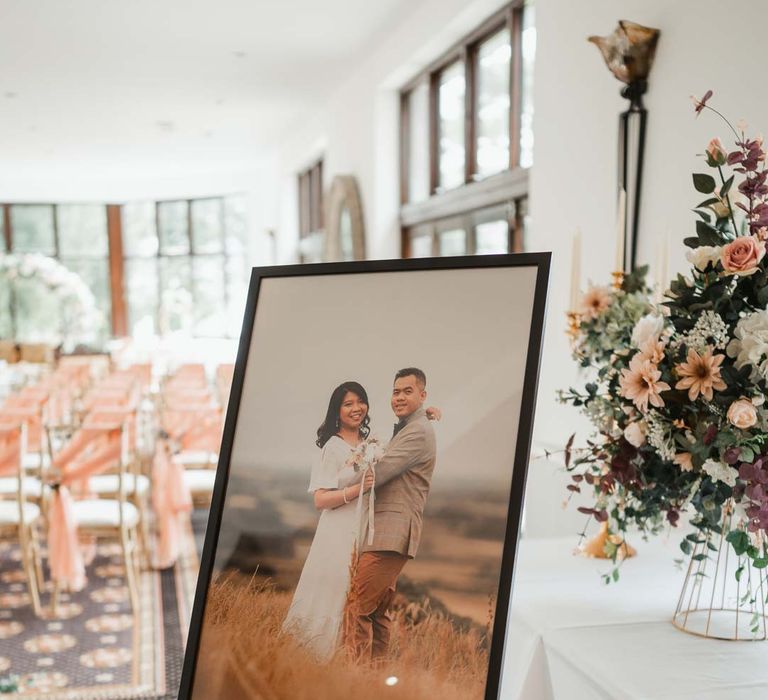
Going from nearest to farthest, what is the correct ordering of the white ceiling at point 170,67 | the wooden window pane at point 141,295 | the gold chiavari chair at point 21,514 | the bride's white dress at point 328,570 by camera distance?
1. the bride's white dress at point 328,570
2. the gold chiavari chair at point 21,514
3. the white ceiling at point 170,67
4. the wooden window pane at point 141,295

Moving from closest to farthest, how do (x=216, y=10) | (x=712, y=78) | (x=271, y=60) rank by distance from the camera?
1. (x=712, y=78)
2. (x=216, y=10)
3. (x=271, y=60)

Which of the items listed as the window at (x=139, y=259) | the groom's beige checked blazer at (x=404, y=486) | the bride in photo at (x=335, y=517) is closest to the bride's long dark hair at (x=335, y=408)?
the bride in photo at (x=335, y=517)

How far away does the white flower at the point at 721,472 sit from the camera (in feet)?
4.22

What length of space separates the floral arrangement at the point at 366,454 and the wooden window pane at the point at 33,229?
54.1 ft

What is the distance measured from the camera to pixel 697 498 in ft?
4.68

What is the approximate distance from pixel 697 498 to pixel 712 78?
1708 millimetres

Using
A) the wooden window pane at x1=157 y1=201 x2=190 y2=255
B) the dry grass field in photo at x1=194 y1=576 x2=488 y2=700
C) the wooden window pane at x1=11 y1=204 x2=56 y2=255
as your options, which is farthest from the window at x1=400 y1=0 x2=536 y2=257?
the wooden window pane at x1=11 y1=204 x2=56 y2=255

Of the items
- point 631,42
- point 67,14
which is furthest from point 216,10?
point 631,42

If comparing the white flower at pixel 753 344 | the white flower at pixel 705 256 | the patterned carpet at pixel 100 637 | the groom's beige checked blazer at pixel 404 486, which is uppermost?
the white flower at pixel 705 256

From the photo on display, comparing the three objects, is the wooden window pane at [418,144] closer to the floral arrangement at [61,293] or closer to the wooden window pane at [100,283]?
the floral arrangement at [61,293]

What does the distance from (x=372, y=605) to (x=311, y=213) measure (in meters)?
10.5

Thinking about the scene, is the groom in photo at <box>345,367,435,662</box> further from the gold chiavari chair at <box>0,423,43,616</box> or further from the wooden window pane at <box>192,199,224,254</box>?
the wooden window pane at <box>192,199,224,254</box>

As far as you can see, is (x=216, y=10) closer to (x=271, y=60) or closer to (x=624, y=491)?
(x=271, y=60)

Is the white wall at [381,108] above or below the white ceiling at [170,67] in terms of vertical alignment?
below
